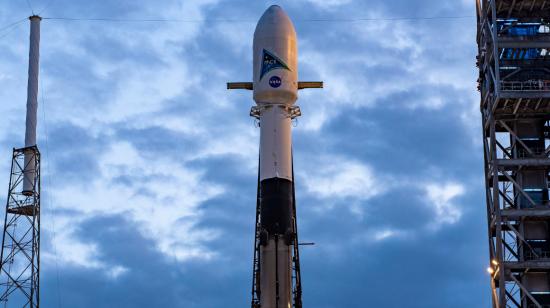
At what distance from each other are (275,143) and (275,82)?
16.0 feet

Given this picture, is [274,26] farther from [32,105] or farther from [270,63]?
[32,105]

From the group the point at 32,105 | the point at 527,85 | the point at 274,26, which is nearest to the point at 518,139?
the point at 527,85

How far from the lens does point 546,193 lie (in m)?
103

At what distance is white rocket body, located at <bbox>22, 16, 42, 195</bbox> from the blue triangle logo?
2573cm

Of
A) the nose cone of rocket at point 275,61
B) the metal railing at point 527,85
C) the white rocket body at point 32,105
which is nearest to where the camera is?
the nose cone of rocket at point 275,61

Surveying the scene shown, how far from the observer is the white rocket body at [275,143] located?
310 feet

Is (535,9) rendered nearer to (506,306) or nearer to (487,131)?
(487,131)

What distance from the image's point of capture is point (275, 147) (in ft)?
324

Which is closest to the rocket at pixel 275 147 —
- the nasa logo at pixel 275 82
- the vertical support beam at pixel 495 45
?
the nasa logo at pixel 275 82

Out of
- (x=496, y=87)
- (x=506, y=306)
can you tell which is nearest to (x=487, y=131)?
(x=496, y=87)

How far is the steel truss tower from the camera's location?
101 m

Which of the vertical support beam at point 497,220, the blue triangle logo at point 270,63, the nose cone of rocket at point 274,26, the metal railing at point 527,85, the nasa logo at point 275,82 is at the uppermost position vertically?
the nose cone of rocket at point 274,26

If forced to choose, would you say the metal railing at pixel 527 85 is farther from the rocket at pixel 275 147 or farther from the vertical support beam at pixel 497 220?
the rocket at pixel 275 147

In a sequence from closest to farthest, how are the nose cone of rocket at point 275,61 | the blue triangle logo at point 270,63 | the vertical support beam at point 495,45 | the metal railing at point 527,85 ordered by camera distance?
the nose cone of rocket at point 275,61, the blue triangle logo at point 270,63, the vertical support beam at point 495,45, the metal railing at point 527,85
